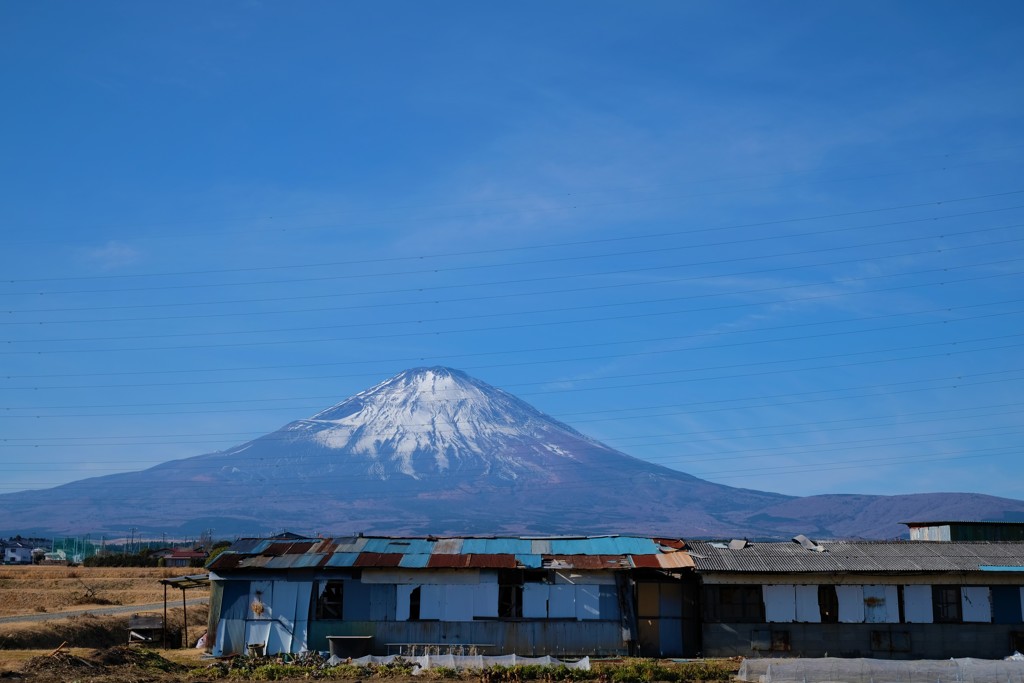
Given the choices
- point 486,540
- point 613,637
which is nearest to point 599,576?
point 613,637

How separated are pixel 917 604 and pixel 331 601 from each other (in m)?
16.7

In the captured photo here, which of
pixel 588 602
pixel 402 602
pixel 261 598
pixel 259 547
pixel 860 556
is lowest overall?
pixel 588 602

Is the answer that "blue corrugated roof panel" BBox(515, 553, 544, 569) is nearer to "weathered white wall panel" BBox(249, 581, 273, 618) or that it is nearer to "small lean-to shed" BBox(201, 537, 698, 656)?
"small lean-to shed" BBox(201, 537, 698, 656)

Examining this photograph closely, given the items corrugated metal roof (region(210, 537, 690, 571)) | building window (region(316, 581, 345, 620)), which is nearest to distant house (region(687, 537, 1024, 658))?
corrugated metal roof (region(210, 537, 690, 571))

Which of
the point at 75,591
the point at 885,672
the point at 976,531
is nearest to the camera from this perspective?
the point at 885,672

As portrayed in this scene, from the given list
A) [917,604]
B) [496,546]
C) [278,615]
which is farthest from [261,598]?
[917,604]

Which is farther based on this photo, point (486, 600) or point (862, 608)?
point (486, 600)

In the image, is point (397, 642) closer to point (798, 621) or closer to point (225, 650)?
point (225, 650)

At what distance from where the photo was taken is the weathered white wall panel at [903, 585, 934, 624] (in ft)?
98.7

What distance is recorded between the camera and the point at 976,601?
99.3 feet

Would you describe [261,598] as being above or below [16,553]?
above

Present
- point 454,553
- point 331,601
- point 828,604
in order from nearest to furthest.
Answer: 1. point 828,604
2. point 331,601
3. point 454,553

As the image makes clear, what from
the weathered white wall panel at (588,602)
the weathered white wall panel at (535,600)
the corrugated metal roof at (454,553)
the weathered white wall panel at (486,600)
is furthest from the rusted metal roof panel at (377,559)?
the weathered white wall panel at (588,602)

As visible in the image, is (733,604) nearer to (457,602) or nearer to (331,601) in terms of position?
(457,602)
